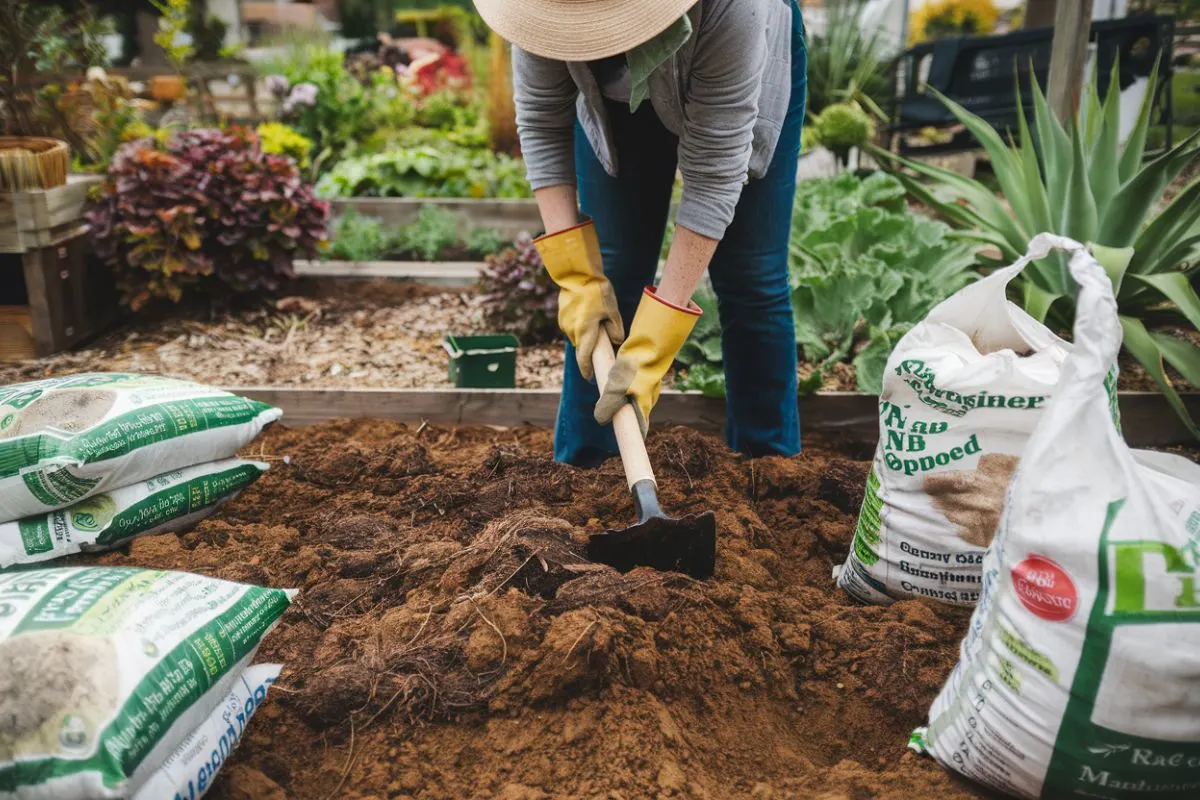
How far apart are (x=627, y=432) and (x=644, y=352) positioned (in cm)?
17

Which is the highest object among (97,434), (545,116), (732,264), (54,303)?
(545,116)

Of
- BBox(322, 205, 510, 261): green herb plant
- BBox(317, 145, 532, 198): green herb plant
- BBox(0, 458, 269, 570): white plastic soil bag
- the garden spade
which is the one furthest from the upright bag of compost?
BBox(317, 145, 532, 198): green herb plant

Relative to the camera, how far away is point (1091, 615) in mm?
1155

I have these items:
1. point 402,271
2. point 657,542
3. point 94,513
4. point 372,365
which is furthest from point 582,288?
point 402,271

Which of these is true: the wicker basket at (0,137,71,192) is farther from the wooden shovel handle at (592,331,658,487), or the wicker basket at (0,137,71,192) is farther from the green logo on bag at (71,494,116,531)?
the wooden shovel handle at (592,331,658,487)

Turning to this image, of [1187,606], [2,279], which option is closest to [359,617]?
[1187,606]

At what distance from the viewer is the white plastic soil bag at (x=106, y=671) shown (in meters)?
1.13

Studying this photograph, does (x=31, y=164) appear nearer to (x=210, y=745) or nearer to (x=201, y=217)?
(x=201, y=217)

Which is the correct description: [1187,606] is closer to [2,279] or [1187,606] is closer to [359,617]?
[359,617]

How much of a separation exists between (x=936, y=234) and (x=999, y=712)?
276cm

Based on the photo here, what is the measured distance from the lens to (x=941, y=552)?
1.69m

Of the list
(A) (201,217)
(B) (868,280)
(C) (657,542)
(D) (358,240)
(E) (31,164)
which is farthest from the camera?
(D) (358,240)

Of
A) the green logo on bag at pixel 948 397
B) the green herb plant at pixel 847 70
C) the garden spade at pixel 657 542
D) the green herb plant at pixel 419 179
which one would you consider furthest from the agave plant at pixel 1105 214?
the green herb plant at pixel 847 70

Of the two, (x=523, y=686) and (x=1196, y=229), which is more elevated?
(x=1196, y=229)
